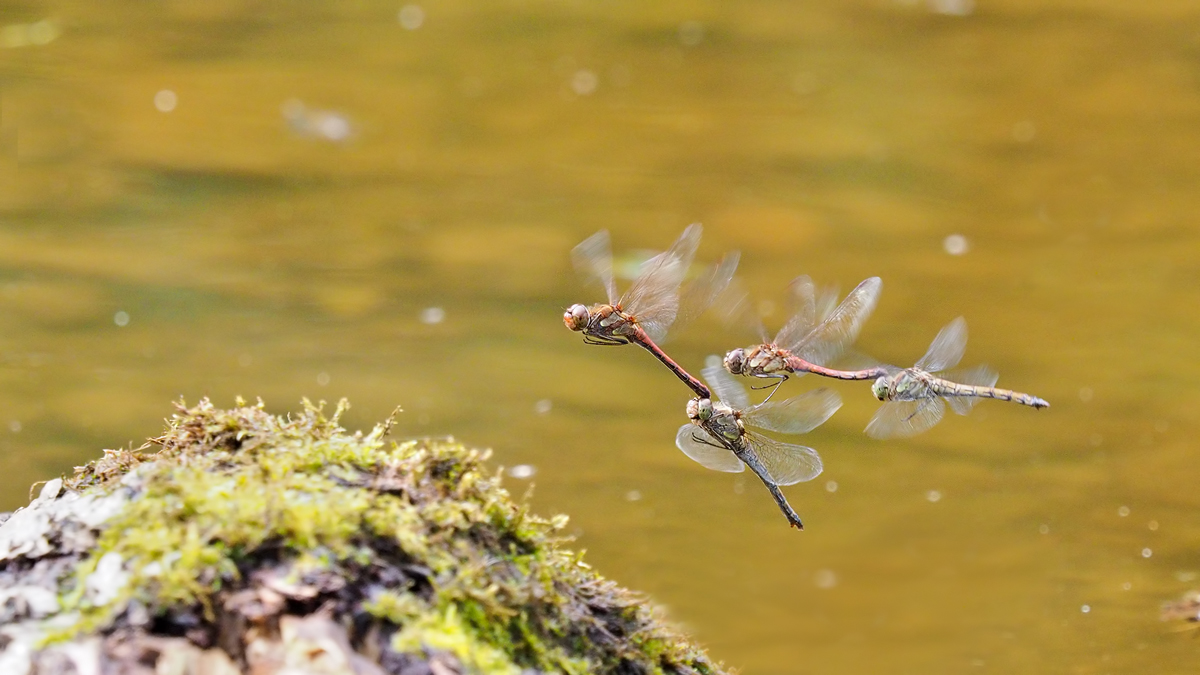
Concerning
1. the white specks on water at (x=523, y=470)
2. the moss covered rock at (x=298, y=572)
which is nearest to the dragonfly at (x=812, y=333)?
the moss covered rock at (x=298, y=572)

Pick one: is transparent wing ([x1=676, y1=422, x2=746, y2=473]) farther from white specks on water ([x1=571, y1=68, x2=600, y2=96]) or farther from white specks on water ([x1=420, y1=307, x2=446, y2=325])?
white specks on water ([x1=571, y1=68, x2=600, y2=96])

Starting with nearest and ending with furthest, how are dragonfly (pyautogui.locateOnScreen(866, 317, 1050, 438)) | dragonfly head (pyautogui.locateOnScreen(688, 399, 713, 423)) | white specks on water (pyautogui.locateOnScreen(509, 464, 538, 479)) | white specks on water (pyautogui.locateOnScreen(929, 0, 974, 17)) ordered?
dragonfly head (pyautogui.locateOnScreen(688, 399, 713, 423)), dragonfly (pyautogui.locateOnScreen(866, 317, 1050, 438)), white specks on water (pyautogui.locateOnScreen(509, 464, 538, 479)), white specks on water (pyautogui.locateOnScreen(929, 0, 974, 17))

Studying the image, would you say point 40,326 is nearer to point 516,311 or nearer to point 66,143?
point 66,143

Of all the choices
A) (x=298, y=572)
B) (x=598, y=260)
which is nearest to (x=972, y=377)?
(x=598, y=260)

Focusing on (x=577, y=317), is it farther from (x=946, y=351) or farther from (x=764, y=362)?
(x=946, y=351)

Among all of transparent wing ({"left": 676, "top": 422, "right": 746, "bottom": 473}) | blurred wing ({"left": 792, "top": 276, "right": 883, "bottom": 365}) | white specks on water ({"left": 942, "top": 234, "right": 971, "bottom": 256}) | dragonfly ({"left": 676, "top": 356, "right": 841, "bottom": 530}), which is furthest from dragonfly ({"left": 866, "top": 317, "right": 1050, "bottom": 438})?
white specks on water ({"left": 942, "top": 234, "right": 971, "bottom": 256})

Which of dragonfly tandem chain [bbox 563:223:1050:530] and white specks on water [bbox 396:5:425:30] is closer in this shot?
dragonfly tandem chain [bbox 563:223:1050:530]

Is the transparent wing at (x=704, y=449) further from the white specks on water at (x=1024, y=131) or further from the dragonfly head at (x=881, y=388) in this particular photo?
the white specks on water at (x=1024, y=131)
